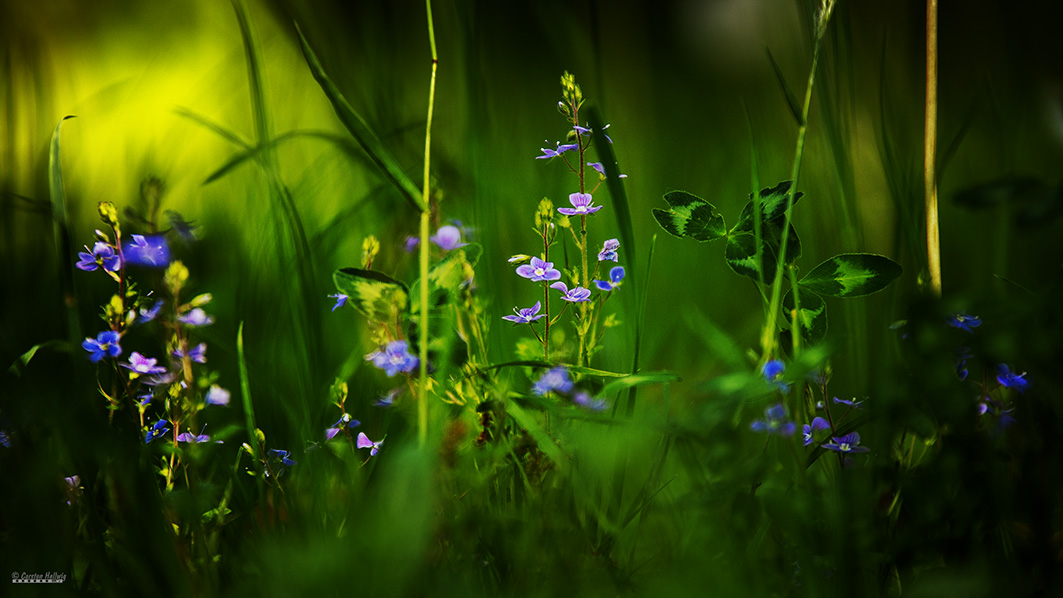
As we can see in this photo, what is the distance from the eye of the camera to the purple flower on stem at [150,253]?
0.96 meters

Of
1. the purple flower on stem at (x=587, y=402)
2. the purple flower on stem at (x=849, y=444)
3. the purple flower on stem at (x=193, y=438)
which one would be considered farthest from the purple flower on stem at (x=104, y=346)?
the purple flower on stem at (x=849, y=444)

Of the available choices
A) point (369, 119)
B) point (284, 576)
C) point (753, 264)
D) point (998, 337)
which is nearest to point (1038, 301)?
point (998, 337)

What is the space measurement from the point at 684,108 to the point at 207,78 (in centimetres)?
178

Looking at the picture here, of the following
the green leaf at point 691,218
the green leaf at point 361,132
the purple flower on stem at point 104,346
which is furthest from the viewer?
the green leaf at point 691,218

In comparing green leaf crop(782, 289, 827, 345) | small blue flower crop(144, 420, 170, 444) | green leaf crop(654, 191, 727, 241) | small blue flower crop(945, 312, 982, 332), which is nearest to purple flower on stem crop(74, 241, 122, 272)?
small blue flower crop(144, 420, 170, 444)

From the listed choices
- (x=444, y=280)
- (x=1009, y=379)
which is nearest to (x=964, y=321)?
(x=1009, y=379)

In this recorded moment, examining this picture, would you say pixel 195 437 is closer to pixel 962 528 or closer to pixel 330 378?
pixel 330 378

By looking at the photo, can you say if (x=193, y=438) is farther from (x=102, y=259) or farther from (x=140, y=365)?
(x=102, y=259)

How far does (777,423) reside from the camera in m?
0.74

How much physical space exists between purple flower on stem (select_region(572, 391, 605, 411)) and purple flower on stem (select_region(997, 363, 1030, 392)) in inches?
19.1

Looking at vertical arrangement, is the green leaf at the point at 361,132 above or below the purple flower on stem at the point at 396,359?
above

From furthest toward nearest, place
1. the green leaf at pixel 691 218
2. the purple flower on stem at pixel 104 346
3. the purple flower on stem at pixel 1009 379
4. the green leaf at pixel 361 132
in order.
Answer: the green leaf at pixel 691 218, the purple flower on stem at pixel 104 346, the purple flower on stem at pixel 1009 379, the green leaf at pixel 361 132

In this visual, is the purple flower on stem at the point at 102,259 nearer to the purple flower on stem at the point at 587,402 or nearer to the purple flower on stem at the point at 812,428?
the purple flower on stem at the point at 587,402

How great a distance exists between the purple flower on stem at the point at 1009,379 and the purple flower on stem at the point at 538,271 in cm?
58
